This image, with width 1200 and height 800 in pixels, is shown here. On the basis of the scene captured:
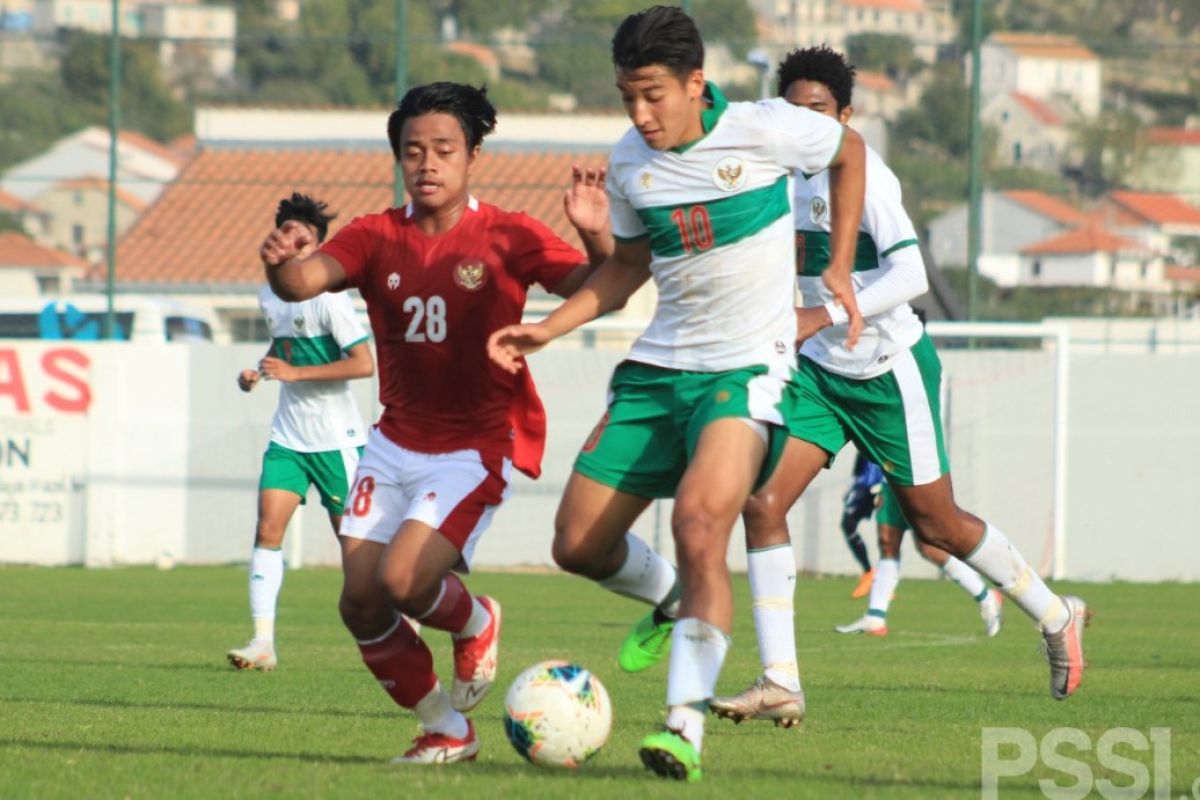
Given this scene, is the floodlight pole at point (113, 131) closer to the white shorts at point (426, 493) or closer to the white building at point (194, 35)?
the white building at point (194, 35)

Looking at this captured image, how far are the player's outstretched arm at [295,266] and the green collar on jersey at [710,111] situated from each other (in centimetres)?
120

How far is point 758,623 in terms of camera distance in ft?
24.5

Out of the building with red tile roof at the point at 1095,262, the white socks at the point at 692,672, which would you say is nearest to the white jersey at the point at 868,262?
the white socks at the point at 692,672

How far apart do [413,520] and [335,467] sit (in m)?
4.67

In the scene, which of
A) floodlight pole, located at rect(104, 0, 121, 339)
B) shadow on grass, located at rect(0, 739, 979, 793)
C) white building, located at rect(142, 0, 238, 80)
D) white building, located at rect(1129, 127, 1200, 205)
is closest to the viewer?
shadow on grass, located at rect(0, 739, 979, 793)

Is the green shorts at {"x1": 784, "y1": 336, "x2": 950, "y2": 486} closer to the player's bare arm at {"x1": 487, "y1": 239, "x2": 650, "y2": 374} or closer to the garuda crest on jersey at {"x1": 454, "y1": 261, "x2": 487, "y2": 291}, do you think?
the player's bare arm at {"x1": 487, "y1": 239, "x2": 650, "y2": 374}

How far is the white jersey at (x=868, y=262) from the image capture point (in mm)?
7762

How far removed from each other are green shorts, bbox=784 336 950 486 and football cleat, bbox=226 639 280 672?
3.64m

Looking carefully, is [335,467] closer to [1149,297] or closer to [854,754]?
[854,754]

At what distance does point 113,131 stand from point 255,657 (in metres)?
12.9

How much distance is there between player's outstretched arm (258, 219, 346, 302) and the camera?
6.04 meters

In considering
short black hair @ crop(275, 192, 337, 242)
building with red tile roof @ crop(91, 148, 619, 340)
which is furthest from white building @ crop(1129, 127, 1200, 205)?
short black hair @ crop(275, 192, 337, 242)

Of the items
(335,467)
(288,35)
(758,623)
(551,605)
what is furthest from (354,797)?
(288,35)

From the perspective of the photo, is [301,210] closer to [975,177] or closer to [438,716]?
[438,716]
